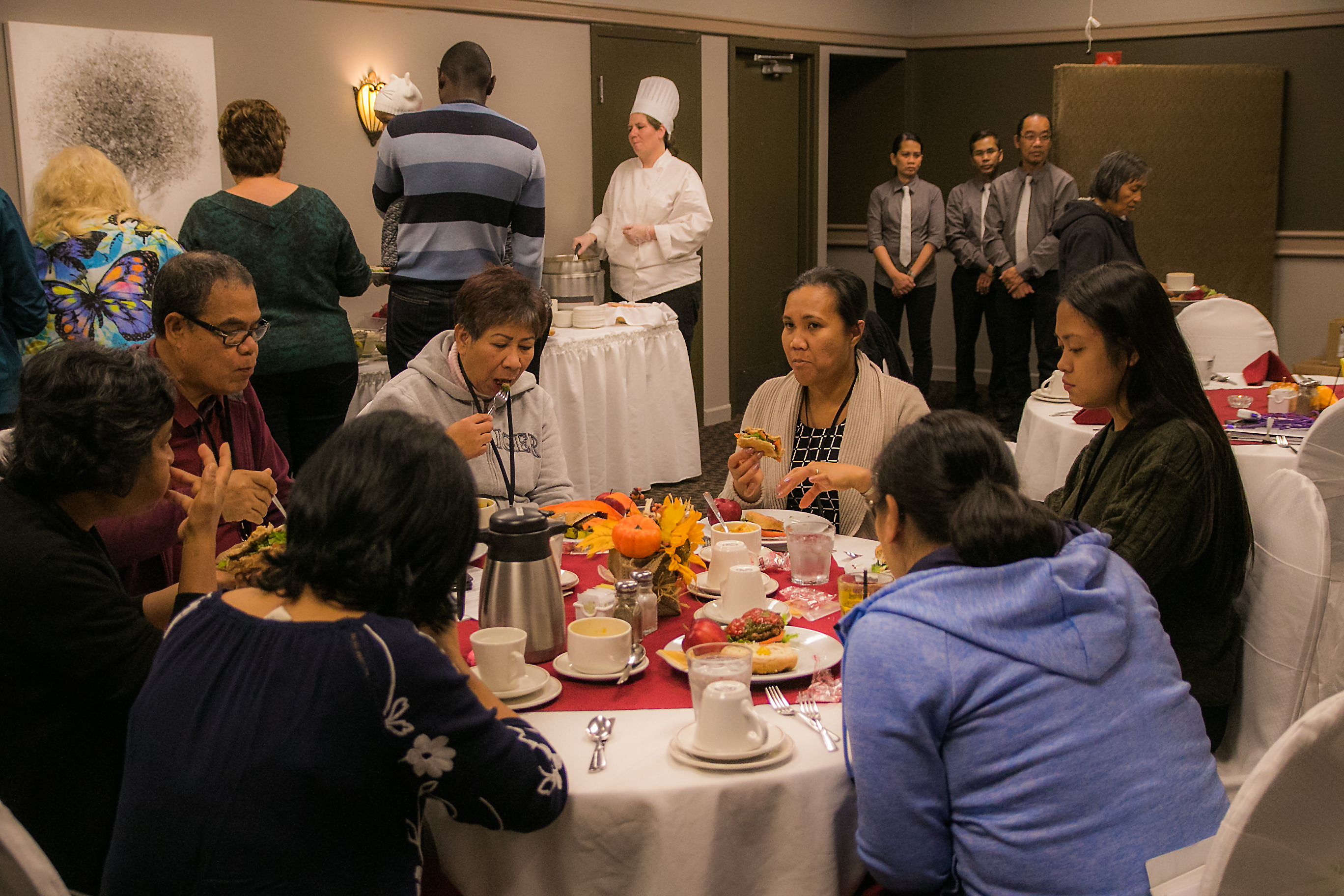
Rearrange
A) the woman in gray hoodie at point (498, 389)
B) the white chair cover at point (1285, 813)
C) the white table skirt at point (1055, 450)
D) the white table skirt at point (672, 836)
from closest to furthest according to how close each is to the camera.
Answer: the white chair cover at point (1285, 813) → the white table skirt at point (672, 836) → the woman in gray hoodie at point (498, 389) → the white table skirt at point (1055, 450)

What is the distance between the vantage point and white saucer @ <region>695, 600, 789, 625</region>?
6.13 ft

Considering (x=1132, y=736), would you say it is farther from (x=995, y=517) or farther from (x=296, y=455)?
(x=296, y=455)

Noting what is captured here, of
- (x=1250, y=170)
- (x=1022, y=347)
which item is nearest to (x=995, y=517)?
(x=1022, y=347)

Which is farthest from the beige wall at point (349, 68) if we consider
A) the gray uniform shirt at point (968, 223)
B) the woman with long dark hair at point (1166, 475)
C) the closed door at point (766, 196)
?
the woman with long dark hair at point (1166, 475)

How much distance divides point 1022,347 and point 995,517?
591 centimetres

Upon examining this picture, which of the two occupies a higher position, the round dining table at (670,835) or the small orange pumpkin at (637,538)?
the small orange pumpkin at (637,538)

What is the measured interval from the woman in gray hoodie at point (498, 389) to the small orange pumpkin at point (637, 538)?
2.47 ft

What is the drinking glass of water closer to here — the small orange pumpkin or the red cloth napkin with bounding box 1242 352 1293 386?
the small orange pumpkin

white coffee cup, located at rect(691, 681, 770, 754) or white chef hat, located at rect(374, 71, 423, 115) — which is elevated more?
white chef hat, located at rect(374, 71, 423, 115)

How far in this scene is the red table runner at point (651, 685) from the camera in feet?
5.33

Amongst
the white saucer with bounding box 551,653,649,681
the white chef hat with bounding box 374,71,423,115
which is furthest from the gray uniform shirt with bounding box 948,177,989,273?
the white saucer with bounding box 551,653,649,681

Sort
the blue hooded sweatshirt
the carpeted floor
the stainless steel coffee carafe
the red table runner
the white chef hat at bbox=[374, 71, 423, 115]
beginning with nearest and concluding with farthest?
1. the blue hooded sweatshirt
2. the red table runner
3. the stainless steel coffee carafe
4. the white chef hat at bbox=[374, 71, 423, 115]
5. the carpeted floor

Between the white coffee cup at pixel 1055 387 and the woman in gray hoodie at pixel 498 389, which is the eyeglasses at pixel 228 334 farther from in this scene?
the white coffee cup at pixel 1055 387

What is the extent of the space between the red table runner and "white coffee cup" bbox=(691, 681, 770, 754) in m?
0.17
